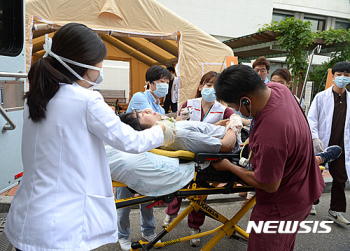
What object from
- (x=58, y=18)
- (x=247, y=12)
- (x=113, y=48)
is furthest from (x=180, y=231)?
(x=247, y=12)

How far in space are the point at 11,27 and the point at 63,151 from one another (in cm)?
168

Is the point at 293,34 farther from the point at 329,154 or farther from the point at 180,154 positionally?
the point at 180,154

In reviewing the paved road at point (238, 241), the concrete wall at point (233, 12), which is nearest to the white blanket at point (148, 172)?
the paved road at point (238, 241)

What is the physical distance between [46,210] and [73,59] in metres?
0.68

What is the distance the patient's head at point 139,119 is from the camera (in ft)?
7.40

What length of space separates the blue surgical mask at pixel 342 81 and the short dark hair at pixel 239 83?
230cm

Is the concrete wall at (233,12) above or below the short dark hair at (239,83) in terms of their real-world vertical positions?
above

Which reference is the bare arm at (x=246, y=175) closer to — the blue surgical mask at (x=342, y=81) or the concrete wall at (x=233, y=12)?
the blue surgical mask at (x=342, y=81)

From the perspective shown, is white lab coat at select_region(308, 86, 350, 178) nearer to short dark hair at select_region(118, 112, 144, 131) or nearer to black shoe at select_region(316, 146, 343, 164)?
black shoe at select_region(316, 146, 343, 164)

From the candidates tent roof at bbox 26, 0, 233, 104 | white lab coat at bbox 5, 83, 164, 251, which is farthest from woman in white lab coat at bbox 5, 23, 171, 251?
tent roof at bbox 26, 0, 233, 104

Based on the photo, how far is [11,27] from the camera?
235 cm

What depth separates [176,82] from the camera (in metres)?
7.16

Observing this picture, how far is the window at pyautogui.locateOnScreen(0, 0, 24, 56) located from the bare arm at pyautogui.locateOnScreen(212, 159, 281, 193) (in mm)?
1891

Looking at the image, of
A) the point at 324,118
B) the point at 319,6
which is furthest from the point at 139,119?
the point at 319,6
